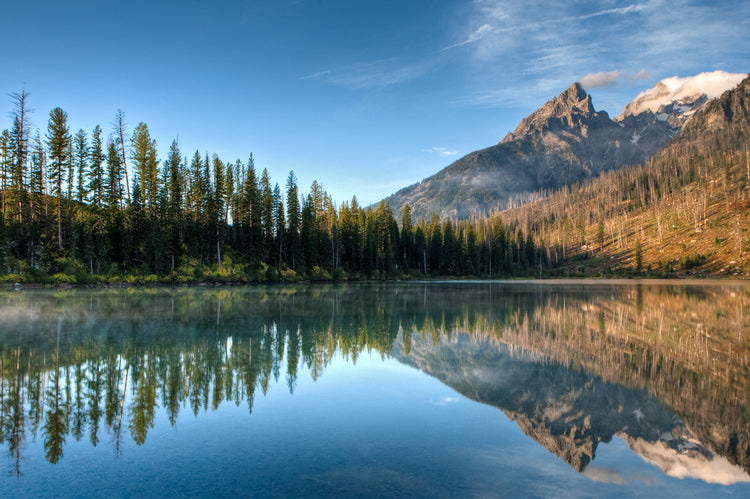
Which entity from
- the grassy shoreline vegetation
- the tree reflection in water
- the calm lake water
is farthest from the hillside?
the calm lake water

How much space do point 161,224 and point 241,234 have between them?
1368 centimetres

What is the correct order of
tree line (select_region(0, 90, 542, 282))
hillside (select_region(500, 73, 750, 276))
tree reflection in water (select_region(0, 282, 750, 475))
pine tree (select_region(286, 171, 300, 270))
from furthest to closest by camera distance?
hillside (select_region(500, 73, 750, 276)), pine tree (select_region(286, 171, 300, 270)), tree line (select_region(0, 90, 542, 282)), tree reflection in water (select_region(0, 282, 750, 475))

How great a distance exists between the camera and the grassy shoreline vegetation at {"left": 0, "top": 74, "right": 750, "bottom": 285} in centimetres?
4522

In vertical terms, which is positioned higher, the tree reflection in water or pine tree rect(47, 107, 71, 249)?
pine tree rect(47, 107, 71, 249)

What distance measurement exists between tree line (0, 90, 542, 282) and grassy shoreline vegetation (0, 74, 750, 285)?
16cm

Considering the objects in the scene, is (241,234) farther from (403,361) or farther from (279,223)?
(403,361)

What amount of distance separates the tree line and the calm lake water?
34042mm

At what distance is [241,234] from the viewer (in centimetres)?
6575

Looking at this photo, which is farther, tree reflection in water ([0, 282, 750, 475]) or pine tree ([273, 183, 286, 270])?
pine tree ([273, 183, 286, 270])

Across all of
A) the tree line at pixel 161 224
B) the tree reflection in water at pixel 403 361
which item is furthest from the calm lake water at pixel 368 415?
the tree line at pixel 161 224

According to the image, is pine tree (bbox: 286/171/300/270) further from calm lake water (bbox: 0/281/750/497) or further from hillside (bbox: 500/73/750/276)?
hillside (bbox: 500/73/750/276)

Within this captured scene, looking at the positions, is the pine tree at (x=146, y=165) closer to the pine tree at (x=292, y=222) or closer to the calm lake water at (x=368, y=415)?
the pine tree at (x=292, y=222)

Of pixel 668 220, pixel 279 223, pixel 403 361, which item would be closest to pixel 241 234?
pixel 279 223

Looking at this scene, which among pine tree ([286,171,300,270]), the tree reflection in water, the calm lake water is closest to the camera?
the calm lake water
